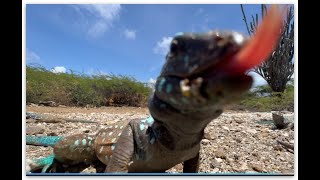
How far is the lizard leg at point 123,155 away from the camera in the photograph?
1.99m

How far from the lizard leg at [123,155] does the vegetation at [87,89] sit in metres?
4.18

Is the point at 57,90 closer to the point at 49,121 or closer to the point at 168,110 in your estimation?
the point at 49,121

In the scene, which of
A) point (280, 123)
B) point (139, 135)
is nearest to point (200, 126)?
point (139, 135)

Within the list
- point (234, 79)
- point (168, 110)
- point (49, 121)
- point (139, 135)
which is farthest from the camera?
point (49, 121)

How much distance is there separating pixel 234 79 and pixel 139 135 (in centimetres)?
98

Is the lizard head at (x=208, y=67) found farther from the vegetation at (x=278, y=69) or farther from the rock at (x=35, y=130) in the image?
the vegetation at (x=278, y=69)

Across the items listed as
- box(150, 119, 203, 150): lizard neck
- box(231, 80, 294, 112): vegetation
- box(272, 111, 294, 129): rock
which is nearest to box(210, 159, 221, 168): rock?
box(150, 119, 203, 150): lizard neck

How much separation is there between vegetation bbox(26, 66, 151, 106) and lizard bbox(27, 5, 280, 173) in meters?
4.22

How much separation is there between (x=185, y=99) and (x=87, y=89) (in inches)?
267
